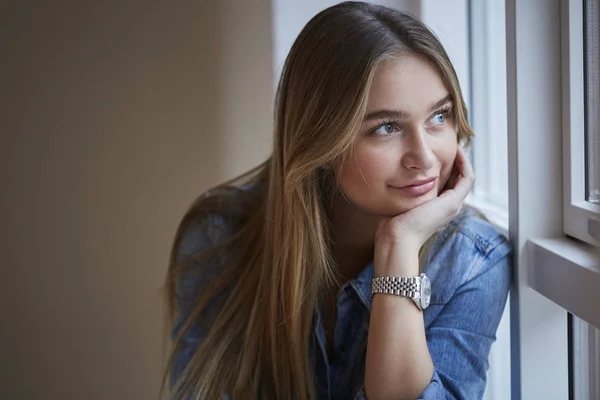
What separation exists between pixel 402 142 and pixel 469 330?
1.13 feet

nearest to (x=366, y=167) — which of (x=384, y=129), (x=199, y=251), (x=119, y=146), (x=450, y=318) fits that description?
(x=384, y=129)

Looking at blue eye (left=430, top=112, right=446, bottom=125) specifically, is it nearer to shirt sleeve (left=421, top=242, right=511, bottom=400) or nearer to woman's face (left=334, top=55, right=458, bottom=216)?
woman's face (left=334, top=55, right=458, bottom=216)

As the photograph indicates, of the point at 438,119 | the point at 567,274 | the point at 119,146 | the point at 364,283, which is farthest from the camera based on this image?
the point at 119,146

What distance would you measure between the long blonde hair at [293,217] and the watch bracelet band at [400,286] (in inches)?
5.8

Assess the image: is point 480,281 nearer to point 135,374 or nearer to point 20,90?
point 135,374

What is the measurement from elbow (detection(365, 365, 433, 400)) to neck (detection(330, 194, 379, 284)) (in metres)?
0.29

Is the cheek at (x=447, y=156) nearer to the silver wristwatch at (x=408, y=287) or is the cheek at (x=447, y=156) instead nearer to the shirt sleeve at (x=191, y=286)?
the silver wristwatch at (x=408, y=287)

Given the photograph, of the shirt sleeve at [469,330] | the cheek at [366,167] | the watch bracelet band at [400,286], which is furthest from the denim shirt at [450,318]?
the cheek at [366,167]

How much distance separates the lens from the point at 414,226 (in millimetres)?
1205

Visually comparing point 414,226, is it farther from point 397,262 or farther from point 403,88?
point 403,88

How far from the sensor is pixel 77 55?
181cm

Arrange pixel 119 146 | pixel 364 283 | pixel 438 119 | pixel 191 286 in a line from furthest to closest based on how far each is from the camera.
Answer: pixel 119 146, pixel 191 286, pixel 364 283, pixel 438 119

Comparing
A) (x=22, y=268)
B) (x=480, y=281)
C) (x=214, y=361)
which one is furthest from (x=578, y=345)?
(x=22, y=268)

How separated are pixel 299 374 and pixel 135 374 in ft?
2.67
